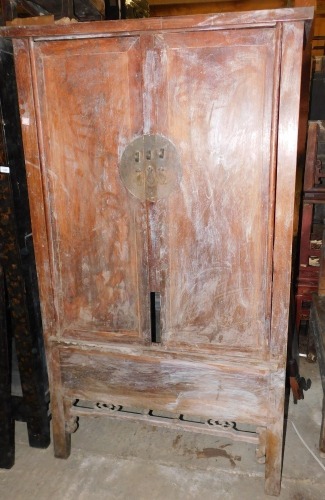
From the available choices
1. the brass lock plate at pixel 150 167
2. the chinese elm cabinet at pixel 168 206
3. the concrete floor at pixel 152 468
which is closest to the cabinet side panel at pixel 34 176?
the chinese elm cabinet at pixel 168 206

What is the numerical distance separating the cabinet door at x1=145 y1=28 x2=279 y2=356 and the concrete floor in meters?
0.71

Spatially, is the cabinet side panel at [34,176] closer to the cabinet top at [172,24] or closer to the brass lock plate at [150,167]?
the cabinet top at [172,24]

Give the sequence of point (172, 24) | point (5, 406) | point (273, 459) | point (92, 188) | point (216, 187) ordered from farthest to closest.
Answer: point (5, 406) < point (273, 459) < point (92, 188) < point (216, 187) < point (172, 24)

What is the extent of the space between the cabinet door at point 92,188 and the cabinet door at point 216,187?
0.32ft

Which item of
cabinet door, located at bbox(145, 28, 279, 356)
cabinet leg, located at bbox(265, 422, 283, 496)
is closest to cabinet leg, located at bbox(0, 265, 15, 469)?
cabinet door, located at bbox(145, 28, 279, 356)

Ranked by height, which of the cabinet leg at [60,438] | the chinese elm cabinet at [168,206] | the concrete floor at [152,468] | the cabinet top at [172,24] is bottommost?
the concrete floor at [152,468]

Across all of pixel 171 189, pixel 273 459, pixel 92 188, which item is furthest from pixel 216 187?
pixel 273 459

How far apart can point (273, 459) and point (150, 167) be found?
141 cm

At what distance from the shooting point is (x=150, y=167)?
5.08 feet

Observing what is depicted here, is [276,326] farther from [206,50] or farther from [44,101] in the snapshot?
[44,101]

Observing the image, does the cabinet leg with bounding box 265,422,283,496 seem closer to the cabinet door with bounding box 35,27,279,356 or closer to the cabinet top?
the cabinet door with bounding box 35,27,279,356

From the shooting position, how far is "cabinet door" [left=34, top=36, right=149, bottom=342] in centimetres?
150

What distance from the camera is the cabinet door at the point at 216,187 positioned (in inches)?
55.2

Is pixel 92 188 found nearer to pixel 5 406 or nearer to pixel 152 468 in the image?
pixel 5 406
